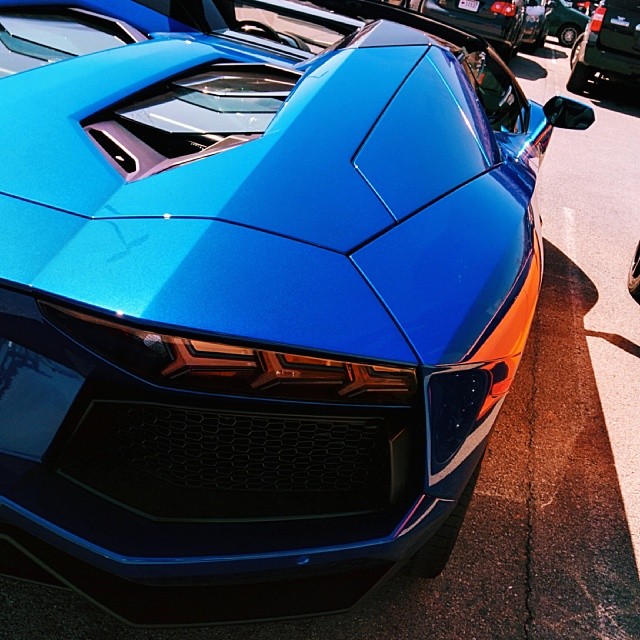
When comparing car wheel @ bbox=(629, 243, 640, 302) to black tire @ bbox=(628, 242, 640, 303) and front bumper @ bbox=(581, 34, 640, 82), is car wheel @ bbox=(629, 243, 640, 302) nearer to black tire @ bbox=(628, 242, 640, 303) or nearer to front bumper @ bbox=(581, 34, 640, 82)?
black tire @ bbox=(628, 242, 640, 303)

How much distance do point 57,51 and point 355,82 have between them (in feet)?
→ 2.59

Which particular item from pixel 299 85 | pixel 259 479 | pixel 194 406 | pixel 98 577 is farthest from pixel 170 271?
pixel 299 85

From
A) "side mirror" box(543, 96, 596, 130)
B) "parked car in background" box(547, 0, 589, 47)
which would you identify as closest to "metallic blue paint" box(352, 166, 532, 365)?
"side mirror" box(543, 96, 596, 130)

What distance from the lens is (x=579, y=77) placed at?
941 centimetres

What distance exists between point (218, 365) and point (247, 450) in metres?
0.20

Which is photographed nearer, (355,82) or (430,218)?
(430,218)

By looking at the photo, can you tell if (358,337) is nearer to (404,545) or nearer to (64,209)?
(404,545)

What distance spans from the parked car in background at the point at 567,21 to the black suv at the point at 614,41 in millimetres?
8582

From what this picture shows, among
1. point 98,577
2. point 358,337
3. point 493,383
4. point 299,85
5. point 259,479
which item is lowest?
point 98,577

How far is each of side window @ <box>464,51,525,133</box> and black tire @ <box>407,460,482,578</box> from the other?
1942mm

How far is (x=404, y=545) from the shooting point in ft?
4.22

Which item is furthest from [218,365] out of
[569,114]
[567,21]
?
[567,21]

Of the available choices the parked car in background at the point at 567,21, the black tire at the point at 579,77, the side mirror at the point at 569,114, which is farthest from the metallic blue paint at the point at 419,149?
the parked car in background at the point at 567,21

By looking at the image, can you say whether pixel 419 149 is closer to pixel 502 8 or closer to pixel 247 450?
pixel 247 450
